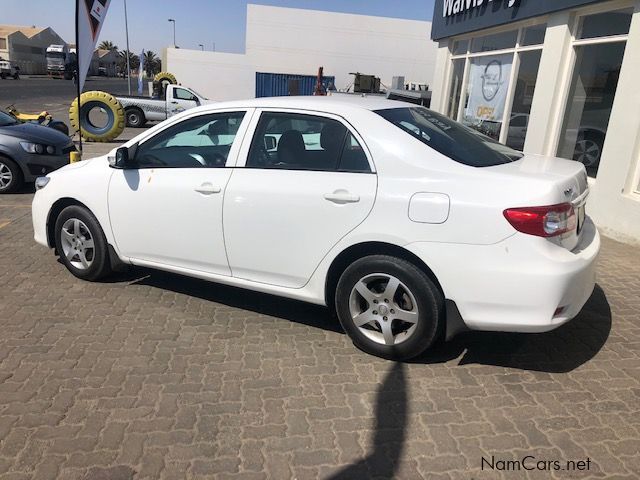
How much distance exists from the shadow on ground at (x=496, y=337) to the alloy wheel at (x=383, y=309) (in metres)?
0.28

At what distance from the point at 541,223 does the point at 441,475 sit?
1.42m

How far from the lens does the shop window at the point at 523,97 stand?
8.56 meters

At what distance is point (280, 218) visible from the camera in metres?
3.55

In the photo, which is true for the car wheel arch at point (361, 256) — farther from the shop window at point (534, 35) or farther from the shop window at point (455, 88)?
the shop window at point (455, 88)

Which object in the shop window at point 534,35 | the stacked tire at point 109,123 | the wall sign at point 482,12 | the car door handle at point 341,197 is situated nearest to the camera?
the car door handle at point 341,197

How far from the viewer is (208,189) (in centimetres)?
380

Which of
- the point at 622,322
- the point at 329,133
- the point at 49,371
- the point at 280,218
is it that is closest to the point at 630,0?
the point at 622,322

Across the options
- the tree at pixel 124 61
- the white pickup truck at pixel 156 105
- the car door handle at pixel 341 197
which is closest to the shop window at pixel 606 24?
the car door handle at pixel 341 197

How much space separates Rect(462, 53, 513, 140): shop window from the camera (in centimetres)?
962

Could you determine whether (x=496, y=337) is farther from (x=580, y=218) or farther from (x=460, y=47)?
(x=460, y=47)

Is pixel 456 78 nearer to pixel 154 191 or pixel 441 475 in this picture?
pixel 154 191

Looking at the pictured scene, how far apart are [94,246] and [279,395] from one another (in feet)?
7.76

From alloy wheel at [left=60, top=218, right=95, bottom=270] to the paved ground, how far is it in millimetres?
328

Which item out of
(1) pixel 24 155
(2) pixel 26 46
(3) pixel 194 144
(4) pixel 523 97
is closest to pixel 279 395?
(3) pixel 194 144
